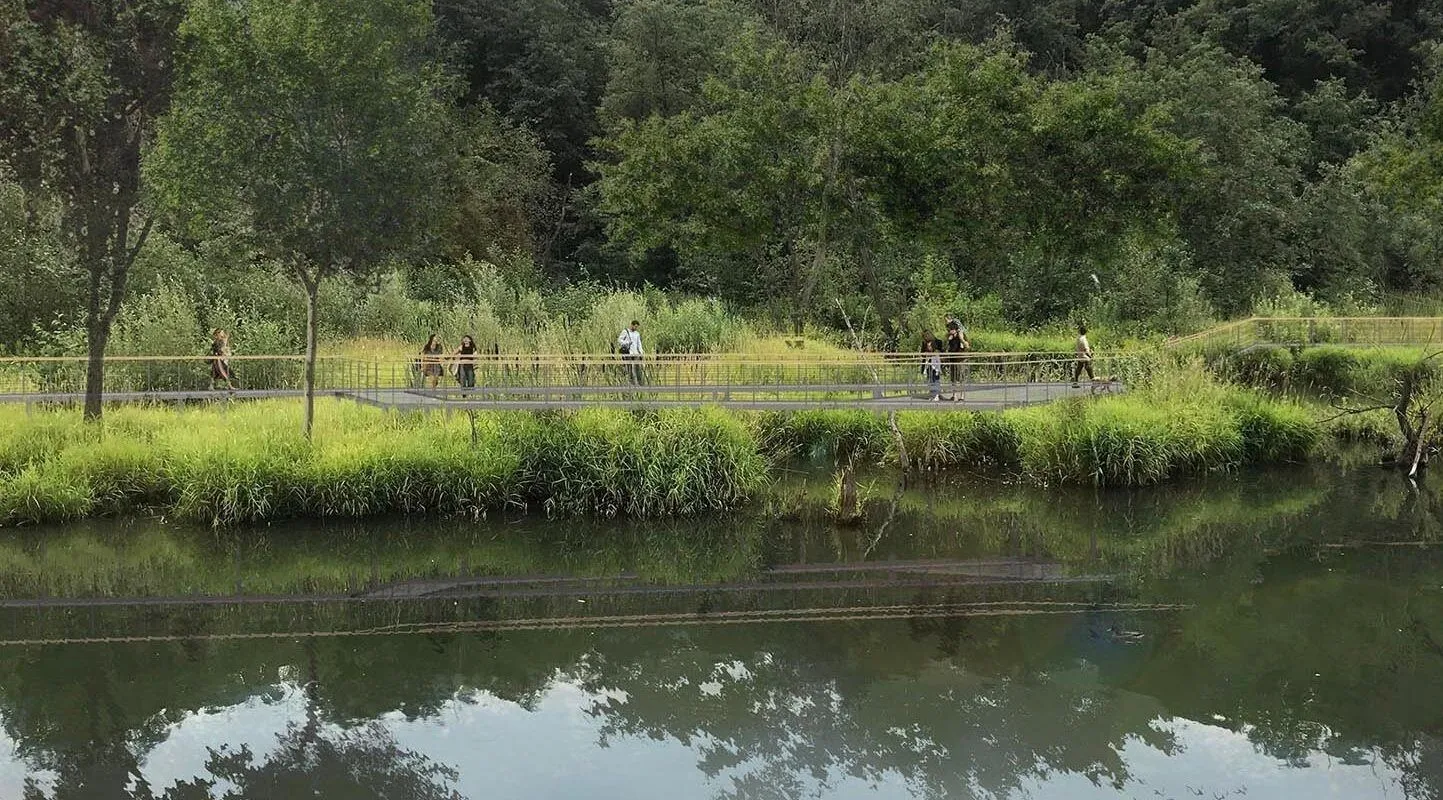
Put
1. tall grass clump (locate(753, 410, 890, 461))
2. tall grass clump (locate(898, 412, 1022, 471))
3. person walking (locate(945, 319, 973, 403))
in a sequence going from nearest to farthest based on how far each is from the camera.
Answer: tall grass clump (locate(898, 412, 1022, 471)) → tall grass clump (locate(753, 410, 890, 461)) → person walking (locate(945, 319, 973, 403))

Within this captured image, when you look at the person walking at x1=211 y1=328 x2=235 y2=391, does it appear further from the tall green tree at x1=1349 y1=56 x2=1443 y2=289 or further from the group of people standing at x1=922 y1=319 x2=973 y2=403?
the tall green tree at x1=1349 y1=56 x2=1443 y2=289

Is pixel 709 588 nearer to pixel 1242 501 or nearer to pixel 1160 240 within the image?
pixel 1242 501

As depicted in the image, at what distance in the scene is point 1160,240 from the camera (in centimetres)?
2500

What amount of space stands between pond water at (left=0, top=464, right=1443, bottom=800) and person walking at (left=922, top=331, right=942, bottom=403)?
2.49 meters

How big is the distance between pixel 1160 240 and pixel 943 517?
14036 mm

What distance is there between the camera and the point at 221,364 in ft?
57.3

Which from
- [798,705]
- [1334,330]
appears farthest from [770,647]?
[1334,330]

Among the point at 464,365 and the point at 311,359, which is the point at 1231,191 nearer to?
the point at 464,365

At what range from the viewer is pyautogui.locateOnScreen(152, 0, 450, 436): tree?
42.9 ft

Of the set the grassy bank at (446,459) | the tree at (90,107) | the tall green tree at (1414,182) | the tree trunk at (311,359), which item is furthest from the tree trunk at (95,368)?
the tall green tree at (1414,182)

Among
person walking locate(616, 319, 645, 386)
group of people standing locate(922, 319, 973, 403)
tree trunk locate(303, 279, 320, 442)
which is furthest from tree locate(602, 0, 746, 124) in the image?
tree trunk locate(303, 279, 320, 442)

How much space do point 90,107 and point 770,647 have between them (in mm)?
10893

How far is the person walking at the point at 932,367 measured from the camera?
15.8 meters

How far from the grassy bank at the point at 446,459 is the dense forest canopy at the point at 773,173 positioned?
2239 mm
